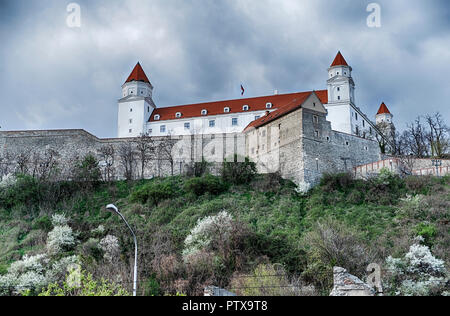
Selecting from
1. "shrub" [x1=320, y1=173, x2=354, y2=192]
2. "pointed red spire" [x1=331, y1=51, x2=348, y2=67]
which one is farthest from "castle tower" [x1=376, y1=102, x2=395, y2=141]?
"shrub" [x1=320, y1=173, x2=354, y2=192]

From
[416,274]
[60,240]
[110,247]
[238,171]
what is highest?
[238,171]

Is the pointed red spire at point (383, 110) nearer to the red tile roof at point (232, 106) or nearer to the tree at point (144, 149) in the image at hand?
the red tile roof at point (232, 106)

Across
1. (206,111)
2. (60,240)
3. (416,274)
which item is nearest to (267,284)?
(416,274)

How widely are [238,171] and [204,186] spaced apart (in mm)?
3173

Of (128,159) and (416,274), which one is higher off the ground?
(128,159)

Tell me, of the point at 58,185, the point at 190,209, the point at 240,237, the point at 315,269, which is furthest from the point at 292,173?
the point at 58,185

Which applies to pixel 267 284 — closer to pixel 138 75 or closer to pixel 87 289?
pixel 87 289

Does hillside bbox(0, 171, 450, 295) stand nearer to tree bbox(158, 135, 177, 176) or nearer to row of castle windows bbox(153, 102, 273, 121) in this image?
tree bbox(158, 135, 177, 176)

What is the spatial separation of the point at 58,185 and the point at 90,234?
1059 centimetres

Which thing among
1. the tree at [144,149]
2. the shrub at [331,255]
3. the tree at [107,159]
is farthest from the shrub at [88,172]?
the shrub at [331,255]

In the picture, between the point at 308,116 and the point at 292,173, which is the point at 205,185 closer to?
the point at 292,173

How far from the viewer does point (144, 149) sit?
144 ft
